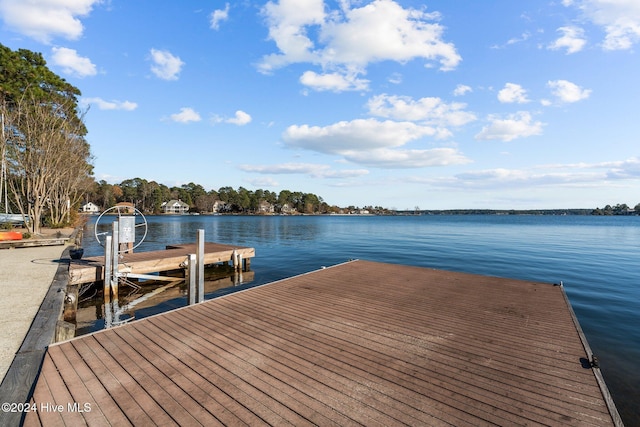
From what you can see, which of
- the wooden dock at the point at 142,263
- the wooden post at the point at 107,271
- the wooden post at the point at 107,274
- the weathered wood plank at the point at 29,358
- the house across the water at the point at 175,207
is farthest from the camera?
the house across the water at the point at 175,207

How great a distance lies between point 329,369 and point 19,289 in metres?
8.93

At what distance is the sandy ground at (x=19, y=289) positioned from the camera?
4965mm

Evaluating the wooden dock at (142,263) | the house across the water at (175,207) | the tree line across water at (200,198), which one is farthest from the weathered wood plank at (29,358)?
the house across the water at (175,207)

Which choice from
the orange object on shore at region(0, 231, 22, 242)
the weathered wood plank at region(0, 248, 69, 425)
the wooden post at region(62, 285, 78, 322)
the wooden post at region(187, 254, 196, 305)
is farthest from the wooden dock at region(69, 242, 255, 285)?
the orange object on shore at region(0, 231, 22, 242)

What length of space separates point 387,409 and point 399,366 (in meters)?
1.00

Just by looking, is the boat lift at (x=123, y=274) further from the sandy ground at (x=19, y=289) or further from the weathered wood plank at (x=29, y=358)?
the weathered wood plank at (x=29, y=358)

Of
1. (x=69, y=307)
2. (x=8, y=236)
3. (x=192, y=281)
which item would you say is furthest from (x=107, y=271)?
(x=8, y=236)

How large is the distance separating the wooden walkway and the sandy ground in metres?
0.91

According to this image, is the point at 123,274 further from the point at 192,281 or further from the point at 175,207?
the point at 175,207

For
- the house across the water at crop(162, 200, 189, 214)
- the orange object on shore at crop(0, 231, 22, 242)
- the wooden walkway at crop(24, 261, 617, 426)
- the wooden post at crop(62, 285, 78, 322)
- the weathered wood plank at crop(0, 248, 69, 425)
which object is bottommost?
the wooden post at crop(62, 285, 78, 322)

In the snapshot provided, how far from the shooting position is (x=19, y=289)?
7992mm

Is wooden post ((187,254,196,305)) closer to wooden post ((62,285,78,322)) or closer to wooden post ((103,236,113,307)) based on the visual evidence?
wooden post ((62,285,78,322))

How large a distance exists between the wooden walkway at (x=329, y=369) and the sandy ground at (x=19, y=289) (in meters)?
0.91

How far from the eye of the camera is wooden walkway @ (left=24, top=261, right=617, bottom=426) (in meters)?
3.28
